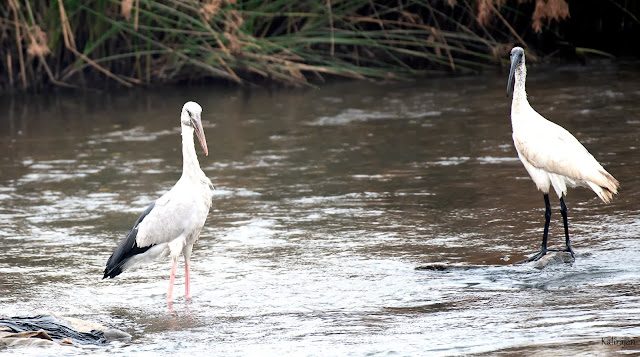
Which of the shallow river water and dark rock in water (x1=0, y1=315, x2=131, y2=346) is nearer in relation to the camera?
dark rock in water (x1=0, y1=315, x2=131, y2=346)

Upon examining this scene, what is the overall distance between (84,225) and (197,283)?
6.35 feet

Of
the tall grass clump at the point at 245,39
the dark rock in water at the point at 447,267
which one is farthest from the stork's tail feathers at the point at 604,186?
the tall grass clump at the point at 245,39

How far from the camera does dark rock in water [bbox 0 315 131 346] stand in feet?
17.1

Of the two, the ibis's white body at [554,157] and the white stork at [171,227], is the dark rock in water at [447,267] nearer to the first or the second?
the ibis's white body at [554,157]

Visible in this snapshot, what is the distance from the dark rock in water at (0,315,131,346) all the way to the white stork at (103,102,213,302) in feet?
Result: 2.97

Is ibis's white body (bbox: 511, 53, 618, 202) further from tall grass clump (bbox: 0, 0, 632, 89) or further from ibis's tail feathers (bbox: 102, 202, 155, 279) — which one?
tall grass clump (bbox: 0, 0, 632, 89)

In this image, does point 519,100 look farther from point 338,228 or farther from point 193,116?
point 193,116

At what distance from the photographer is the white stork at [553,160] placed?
6.93 meters

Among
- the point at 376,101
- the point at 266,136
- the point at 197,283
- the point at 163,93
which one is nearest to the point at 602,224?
the point at 197,283

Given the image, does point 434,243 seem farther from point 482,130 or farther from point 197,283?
point 482,130

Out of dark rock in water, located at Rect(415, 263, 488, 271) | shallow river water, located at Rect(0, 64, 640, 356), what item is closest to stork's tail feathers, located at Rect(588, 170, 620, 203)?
shallow river water, located at Rect(0, 64, 640, 356)

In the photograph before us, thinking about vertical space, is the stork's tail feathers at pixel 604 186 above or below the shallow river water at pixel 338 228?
above

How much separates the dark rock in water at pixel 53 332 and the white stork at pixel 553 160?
2.74m

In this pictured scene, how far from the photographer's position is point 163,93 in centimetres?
1568
